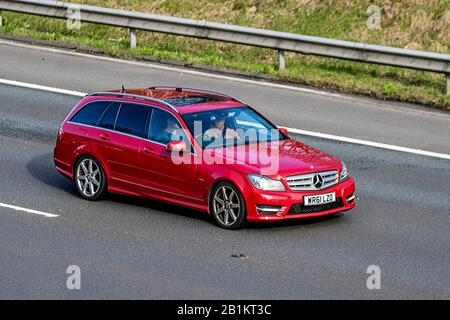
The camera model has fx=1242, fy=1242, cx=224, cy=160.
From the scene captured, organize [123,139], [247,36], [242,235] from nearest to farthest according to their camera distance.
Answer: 1. [242,235]
2. [123,139]
3. [247,36]

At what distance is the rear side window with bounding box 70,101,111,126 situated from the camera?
17.9m

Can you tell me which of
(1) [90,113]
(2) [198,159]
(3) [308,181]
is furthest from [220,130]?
(1) [90,113]

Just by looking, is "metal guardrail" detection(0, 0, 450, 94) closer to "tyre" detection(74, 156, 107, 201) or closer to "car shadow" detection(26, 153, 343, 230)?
"car shadow" detection(26, 153, 343, 230)

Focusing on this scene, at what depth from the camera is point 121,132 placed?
57.1 ft

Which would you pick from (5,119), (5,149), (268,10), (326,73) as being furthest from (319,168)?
(268,10)

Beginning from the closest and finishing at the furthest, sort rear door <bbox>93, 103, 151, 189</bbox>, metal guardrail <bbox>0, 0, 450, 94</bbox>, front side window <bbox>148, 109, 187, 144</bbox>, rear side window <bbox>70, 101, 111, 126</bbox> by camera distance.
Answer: front side window <bbox>148, 109, 187, 144</bbox>, rear door <bbox>93, 103, 151, 189</bbox>, rear side window <bbox>70, 101, 111, 126</bbox>, metal guardrail <bbox>0, 0, 450, 94</bbox>

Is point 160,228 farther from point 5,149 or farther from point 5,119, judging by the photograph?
point 5,119

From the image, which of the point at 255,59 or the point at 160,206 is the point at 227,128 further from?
the point at 255,59

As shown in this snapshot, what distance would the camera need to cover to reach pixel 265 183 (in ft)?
51.8

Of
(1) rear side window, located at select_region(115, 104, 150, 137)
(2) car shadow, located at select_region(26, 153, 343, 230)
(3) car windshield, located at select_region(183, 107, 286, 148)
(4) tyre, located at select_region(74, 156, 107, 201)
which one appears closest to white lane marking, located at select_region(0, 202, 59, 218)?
(4) tyre, located at select_region(74, 156, 107, 201)

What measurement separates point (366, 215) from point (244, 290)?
3786 millimetres

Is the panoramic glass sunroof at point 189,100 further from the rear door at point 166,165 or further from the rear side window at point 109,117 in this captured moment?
the rear side window at point 109,117

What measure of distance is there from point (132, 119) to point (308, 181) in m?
2.88

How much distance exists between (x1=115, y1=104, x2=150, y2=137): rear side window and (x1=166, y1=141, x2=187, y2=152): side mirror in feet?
2.63
